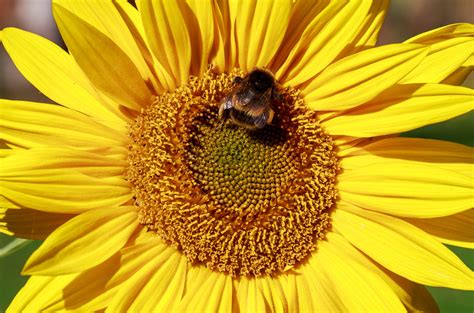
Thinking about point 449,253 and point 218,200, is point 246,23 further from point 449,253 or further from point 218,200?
point 449,253

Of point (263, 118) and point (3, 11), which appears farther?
point (3, 11)

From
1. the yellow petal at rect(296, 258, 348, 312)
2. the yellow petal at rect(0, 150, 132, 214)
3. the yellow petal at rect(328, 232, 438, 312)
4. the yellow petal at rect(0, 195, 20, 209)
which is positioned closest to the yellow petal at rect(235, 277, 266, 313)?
→ the yellow petal at rect(296, 258, 348, 312)

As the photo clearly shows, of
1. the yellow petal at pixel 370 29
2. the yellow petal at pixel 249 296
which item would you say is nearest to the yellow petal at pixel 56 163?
the yellow petal at pixel 249 296

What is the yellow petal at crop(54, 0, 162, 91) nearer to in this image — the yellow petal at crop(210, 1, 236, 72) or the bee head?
the yellow petal at crop(210, 1, 236, 72)

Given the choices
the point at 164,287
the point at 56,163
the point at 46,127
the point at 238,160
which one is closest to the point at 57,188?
the point at 56,163

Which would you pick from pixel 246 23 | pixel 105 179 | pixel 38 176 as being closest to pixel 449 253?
pixel 246 23

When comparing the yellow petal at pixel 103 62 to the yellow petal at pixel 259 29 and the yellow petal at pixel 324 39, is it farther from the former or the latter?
the yellow petal at pixel 324 39

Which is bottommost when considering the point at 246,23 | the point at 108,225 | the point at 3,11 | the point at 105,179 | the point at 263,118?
the point at 108,225

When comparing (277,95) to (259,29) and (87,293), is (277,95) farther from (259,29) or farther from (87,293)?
(87,293)
